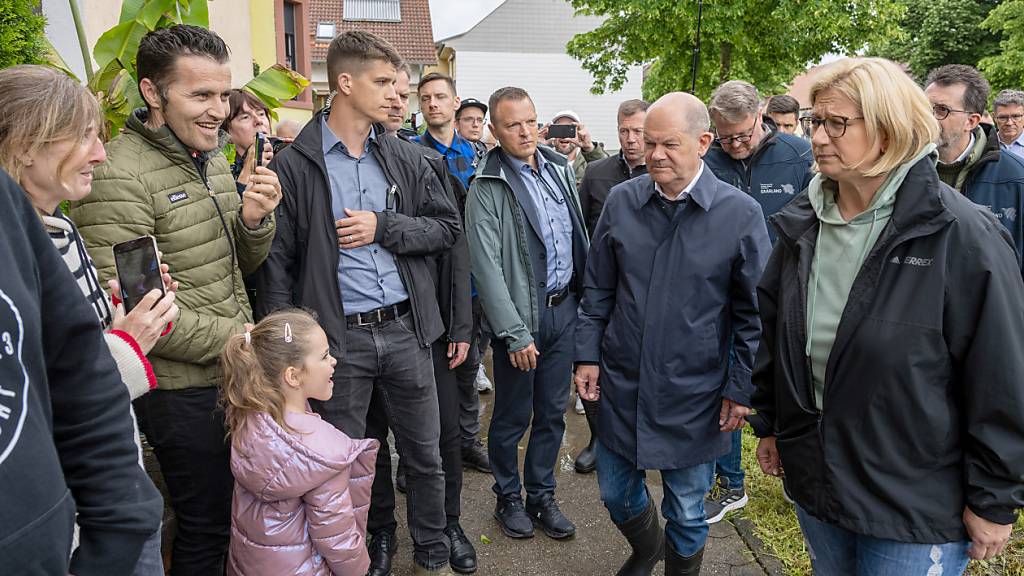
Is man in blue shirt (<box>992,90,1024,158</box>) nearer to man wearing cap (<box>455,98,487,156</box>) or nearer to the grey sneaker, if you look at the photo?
the grey sneaker

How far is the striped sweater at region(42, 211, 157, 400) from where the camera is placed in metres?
1.90

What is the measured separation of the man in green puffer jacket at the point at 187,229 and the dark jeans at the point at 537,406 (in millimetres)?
1576

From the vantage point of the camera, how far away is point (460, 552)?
11.8 feet

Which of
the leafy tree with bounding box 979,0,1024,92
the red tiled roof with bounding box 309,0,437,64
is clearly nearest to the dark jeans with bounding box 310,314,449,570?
the leafy tree with bounding box 979,0,1024,92

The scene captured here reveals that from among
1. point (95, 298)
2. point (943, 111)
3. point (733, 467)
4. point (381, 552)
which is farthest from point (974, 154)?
point (95, 298)

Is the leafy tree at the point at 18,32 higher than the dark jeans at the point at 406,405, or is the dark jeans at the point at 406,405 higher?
the leafy tree at the point at 18,32

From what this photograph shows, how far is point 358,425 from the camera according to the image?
3197 mm

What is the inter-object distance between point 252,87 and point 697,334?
12.7ft

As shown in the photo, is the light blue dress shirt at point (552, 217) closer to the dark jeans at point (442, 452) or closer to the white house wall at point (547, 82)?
the dark jeans at point (442, 452)

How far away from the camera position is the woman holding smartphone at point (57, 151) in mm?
1708

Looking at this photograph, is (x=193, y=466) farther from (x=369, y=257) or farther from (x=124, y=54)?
(x=124, y=54)

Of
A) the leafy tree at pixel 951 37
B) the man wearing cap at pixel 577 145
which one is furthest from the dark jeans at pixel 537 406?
the leafy tree at pixel 951 37

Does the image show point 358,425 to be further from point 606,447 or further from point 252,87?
point 252,87

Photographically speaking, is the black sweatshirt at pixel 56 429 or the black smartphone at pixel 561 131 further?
the black smartphone at pixel 561 131
